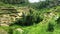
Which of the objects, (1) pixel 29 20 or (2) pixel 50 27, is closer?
(2) pixel 50 27

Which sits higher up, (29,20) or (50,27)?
(50,27)

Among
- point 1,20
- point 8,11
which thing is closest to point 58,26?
point 1,20

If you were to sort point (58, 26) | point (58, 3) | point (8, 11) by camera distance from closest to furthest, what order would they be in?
point (58, 26)
point (8, 11)
point (58, 3)

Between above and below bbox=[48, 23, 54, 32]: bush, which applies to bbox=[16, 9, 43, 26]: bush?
below

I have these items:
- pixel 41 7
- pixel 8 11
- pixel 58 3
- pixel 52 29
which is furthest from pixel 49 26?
pixel 58 3

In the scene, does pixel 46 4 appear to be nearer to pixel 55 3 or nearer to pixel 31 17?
pixel 55 3

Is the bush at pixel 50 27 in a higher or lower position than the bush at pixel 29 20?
higher

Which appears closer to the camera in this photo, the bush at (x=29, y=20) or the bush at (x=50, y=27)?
the bush at (x=50, y=27)

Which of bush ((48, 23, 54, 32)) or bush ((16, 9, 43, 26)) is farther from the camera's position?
bush ((16, 9, 43, 26))

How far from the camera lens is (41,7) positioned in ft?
293

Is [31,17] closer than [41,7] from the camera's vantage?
Yes

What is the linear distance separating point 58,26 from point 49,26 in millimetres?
6027

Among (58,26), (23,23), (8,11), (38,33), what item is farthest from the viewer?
(8,11)

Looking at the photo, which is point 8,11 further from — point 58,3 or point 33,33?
point 58,3
